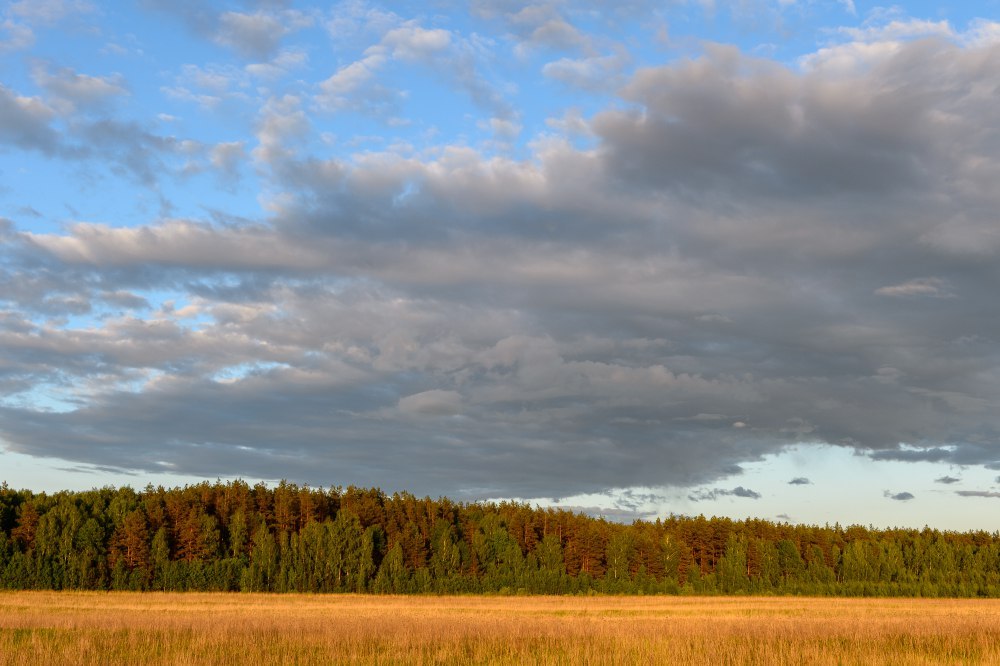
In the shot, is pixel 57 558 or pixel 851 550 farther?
pixel 851 550

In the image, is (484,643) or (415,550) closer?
(484,643)

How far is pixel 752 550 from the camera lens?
117m

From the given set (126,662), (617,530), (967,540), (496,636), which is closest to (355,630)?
(496,636)

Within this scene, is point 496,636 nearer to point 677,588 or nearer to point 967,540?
point 677,588

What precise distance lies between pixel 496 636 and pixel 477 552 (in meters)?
76.5

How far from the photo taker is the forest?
288ft

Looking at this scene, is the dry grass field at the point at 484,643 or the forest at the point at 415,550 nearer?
the dry grass field at the point at 484,643

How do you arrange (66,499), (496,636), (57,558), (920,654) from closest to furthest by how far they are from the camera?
(920,654) → (496,636) → (57,558) → (66,499)

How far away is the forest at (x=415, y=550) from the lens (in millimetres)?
87875

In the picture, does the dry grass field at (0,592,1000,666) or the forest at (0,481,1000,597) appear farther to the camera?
the forest at (0,481,1000,597)

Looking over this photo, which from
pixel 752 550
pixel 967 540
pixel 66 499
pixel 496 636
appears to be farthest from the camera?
pixel 967 540

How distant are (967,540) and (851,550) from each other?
29770mm

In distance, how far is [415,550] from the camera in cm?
9656

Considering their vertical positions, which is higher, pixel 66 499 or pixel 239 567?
pixel 66 499
